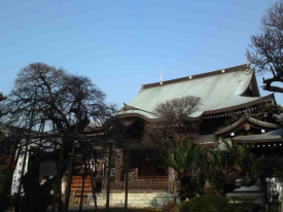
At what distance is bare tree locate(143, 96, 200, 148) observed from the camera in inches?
850

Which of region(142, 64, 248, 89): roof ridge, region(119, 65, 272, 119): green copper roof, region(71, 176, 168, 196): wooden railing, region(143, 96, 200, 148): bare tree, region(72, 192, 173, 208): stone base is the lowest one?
region(72, 192, 173, 208): stone base

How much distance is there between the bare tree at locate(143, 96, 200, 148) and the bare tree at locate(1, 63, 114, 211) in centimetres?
839

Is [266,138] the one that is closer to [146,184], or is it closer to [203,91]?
[146,184]

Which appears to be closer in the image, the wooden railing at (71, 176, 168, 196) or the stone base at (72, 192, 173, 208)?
the stone base at (72, 192, 173, 208)

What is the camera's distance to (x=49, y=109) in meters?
12.5

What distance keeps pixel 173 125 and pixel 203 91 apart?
1078cm

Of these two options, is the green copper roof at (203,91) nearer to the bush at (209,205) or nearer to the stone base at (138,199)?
the stone base at (138,199)

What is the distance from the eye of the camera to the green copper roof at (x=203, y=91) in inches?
1041

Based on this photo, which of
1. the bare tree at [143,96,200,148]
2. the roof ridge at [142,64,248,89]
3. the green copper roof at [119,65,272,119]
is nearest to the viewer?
the bare tree at [143,96,200,148]

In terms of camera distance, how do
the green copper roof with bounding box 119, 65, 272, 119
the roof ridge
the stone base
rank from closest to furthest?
the stone base
the green copper roof with bounding box 119, 65, 272, 119
the roof ridge

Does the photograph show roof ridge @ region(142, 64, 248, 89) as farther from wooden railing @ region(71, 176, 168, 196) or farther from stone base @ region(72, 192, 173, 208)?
stone base @ region(72, 192, 173, 208)

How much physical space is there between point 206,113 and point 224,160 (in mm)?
9959

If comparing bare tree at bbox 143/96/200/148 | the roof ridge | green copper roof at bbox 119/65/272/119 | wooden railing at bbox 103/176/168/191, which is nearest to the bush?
bare tree at bbox 143/96/200/148

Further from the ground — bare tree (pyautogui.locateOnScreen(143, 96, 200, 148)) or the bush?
bare tree (pyautogui.locateOnScreen(143, 96, 200, 148))
